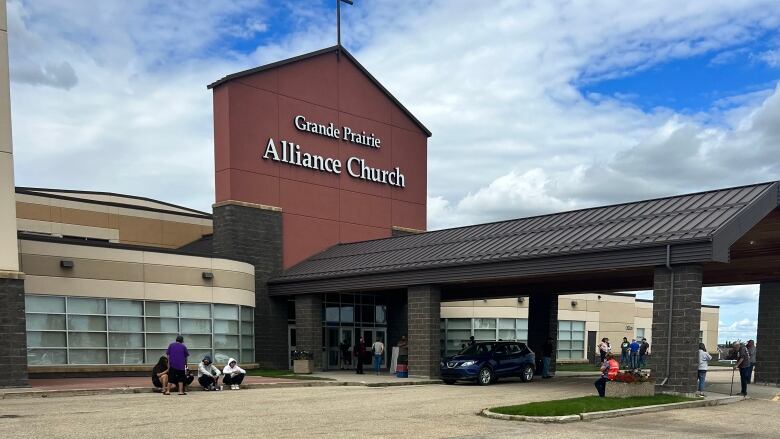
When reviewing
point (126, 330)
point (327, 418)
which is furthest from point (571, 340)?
point (327, 418)

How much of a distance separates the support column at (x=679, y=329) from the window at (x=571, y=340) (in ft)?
94.2

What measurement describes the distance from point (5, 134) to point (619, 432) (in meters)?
18.7

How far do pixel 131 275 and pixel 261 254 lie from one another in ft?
23.1

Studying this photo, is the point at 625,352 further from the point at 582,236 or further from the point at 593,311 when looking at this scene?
the point at 582,236

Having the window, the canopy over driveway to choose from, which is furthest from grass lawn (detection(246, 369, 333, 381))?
the window

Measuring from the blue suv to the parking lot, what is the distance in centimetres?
417

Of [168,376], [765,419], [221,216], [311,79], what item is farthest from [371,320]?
[765,419]

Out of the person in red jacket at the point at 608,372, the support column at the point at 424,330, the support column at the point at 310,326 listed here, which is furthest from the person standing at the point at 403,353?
the person in red jacket at the point at 608,372

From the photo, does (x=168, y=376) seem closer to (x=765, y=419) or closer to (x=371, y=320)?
(x=765, y=419)

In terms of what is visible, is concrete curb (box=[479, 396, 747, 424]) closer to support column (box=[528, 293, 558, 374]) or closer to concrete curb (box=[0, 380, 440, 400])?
concrete curb (box=[0, 380, 440, 400])

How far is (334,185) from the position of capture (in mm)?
36969

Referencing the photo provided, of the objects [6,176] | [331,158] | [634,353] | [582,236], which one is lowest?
[582,236]

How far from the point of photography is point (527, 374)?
26844mm

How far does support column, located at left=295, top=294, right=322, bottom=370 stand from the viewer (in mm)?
31800
